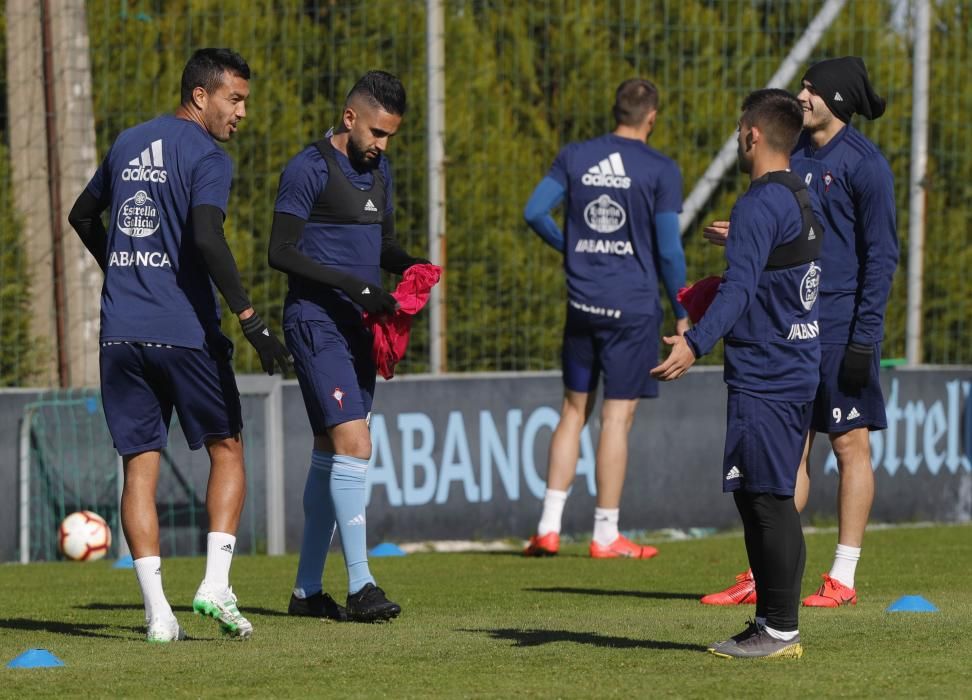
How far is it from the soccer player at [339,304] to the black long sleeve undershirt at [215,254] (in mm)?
567

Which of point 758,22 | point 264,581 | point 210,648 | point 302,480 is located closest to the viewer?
point 210,648

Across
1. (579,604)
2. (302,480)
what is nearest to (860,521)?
(579,604)

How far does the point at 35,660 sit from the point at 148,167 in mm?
1678

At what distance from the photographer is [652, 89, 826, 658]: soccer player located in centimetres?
552

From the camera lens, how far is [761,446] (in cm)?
554

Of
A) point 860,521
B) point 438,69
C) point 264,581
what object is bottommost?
point 264,581

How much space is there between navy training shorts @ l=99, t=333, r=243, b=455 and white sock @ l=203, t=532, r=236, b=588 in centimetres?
33

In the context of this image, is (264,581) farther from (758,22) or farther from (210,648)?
(758,22)

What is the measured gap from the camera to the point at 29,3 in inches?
429

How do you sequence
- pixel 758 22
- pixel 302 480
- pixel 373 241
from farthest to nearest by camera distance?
1. pixel 758 22
2. pixel 302 480
3. pixel 373 241

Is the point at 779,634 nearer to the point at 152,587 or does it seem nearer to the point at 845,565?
the point at 845,565

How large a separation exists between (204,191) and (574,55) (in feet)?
19.8

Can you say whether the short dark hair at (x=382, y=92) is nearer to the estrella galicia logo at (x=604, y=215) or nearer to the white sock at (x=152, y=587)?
the white sock at (x=152, y=587)

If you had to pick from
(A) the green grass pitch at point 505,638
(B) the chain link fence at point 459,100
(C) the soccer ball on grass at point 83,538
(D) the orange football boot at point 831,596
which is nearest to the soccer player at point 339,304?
(A) the green grass pitch at point 505,638
